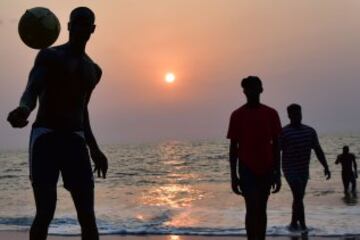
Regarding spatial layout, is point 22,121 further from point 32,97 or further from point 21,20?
point 21,20

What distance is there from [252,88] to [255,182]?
91 centimetres

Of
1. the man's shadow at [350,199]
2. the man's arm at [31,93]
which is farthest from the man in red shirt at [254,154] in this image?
the man's shadow at [350,199]

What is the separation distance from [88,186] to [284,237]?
5.48 meters

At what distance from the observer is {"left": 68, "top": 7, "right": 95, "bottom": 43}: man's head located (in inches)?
144

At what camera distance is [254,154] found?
5520 mm

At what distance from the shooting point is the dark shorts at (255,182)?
18.1 ft

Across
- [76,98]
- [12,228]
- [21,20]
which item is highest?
[21,20]

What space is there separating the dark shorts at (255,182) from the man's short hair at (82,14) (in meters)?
2.50

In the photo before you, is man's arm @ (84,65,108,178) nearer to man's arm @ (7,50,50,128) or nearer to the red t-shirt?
man's arm @ (7,50,50,128)

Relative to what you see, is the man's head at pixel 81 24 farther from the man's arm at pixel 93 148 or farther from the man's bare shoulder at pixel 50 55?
the man's arm at pixel 93 148

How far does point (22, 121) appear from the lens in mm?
2973

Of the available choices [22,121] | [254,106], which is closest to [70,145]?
[22,121]

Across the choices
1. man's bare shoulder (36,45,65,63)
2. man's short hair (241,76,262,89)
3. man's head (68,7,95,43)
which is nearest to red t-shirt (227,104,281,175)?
man's short hair (241,76,262,89)

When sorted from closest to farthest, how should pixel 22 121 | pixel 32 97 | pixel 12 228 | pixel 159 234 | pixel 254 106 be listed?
1. pixel 22 121
2. pixel 32 97
3. pixel 254 106
4. pixel 159 234
5. pixel 12 228
